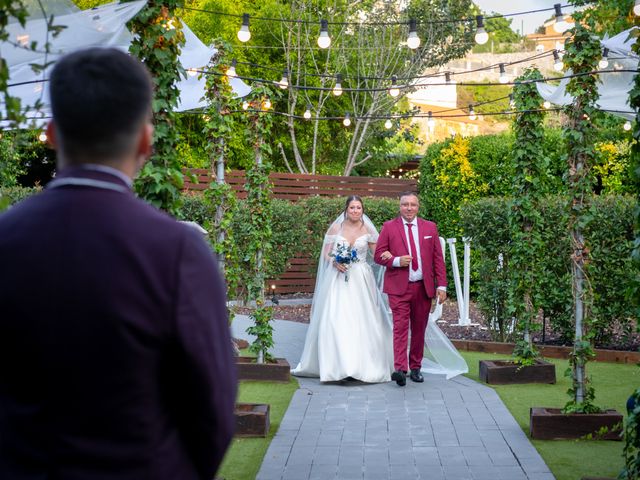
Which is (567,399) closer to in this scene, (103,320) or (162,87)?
(162,87)

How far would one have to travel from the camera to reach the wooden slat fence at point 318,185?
75.9ft

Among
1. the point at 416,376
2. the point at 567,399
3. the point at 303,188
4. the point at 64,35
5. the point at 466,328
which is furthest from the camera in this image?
the point at 303,188

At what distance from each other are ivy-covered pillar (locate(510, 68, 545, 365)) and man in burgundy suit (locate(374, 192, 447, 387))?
93cm

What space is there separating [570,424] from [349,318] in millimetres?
4131

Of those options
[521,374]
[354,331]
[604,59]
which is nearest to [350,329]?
[354,331]

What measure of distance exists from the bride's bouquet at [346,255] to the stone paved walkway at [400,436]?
5.08 ft

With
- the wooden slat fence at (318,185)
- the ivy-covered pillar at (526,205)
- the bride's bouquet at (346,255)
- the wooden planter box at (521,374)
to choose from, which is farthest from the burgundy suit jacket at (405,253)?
the wooden slat fence at (318,185)

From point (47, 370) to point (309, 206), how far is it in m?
19.5

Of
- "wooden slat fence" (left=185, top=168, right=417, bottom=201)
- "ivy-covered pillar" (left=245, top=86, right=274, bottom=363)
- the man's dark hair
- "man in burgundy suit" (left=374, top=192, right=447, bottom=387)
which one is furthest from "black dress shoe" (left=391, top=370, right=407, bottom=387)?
"wooden slat fence" (left=185, top=168, right=417, bottom=201)

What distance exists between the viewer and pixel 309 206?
21609 mm

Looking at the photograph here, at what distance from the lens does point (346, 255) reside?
12008mm

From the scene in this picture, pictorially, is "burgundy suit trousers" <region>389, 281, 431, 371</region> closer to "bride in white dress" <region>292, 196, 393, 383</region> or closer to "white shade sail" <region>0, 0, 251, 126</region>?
"bride in white dress" <region>292, 196, 393, 383</region>

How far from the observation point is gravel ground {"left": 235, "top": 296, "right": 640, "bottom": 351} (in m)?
14.0

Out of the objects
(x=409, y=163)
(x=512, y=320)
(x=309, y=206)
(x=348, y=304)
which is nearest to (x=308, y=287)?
(x=309, y=206)
